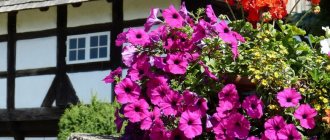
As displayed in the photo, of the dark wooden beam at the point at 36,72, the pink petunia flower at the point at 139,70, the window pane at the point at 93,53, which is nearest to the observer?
the pink petunia flower at the point at 139,70

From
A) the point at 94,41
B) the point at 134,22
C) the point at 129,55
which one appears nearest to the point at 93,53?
the point at 94,41

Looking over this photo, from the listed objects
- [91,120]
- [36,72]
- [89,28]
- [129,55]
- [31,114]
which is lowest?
[31,114]

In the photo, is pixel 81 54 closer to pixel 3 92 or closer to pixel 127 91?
pixel 3 92

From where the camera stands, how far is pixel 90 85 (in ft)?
35.3

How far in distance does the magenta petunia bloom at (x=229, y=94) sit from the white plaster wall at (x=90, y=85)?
24.0 ft

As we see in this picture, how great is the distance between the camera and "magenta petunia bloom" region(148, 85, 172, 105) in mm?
3129

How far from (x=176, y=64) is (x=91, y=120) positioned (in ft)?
20.4

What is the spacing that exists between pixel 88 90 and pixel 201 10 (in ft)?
24.4

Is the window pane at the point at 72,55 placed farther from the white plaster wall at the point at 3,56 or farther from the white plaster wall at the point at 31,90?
the white plaster wall at the point at 3,56

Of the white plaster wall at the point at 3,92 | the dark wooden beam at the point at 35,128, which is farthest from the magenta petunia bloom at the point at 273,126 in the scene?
the white plaster wall at the point at 3,92

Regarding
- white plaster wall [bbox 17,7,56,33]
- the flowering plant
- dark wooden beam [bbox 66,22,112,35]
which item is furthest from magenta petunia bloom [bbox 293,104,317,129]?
white plaster wall [bbox 17,7,56,33]

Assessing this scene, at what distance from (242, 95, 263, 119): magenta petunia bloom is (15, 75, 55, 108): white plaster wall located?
335 inches

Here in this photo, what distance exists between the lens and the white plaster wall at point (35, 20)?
1156 cm

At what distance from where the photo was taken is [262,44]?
3.36m
